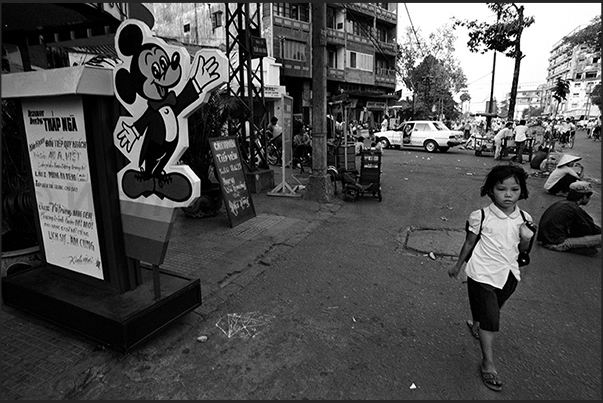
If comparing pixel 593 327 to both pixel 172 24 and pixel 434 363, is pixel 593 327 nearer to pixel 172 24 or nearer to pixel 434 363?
pixel 434 363

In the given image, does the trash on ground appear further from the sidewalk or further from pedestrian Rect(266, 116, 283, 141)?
pedestrian Rect(266, 116, 283, 141)

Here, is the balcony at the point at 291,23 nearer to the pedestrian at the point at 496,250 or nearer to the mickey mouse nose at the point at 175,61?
the mickey mouse nose at the point at 175,61

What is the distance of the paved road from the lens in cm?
244

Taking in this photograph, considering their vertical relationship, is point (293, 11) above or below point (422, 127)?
above

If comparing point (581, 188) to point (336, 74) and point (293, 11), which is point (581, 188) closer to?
point (293, 11)

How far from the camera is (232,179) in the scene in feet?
20.3

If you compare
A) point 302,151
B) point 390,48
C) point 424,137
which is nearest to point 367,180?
point 302,151

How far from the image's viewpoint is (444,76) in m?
36.2

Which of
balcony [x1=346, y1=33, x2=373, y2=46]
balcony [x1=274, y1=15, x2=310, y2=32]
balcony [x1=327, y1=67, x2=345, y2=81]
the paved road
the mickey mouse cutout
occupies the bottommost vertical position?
the paved road

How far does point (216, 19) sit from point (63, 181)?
2668cm

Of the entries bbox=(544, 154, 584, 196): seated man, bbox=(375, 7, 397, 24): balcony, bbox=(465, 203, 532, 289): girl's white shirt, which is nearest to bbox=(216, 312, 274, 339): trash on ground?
bbox=(465, 203, 532, 289): girl's white shirt

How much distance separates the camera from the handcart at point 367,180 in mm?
7883

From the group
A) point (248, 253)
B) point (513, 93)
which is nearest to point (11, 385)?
point (248, 253)

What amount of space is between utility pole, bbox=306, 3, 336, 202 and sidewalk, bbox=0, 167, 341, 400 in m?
0.33
